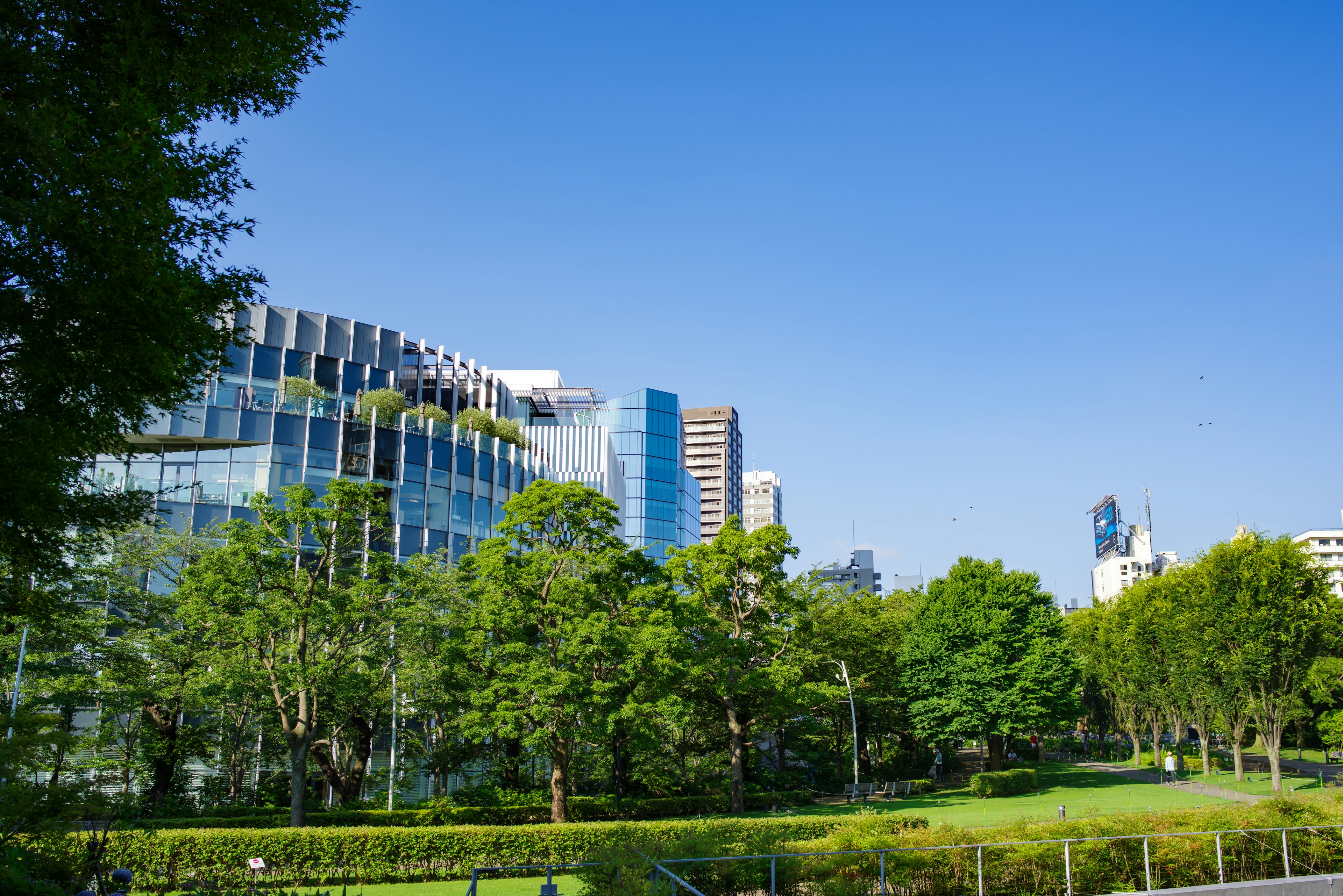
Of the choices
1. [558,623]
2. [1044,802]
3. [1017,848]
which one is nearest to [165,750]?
[558,623]

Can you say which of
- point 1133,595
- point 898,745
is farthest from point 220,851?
point 1133,595

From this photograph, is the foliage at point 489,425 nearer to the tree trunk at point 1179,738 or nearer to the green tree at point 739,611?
the green tree at point 739,611

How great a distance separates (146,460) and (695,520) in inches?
2891

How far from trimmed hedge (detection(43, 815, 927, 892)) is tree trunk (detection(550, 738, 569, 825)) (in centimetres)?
489

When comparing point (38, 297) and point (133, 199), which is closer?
point (133, 199)

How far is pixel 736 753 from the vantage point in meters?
37.2

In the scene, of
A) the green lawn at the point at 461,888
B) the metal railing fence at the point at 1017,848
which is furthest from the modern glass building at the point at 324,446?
the metal railing fence at the point at 1017,848

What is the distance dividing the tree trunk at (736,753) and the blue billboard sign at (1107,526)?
139 metres

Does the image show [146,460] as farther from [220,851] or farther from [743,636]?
[743,636]

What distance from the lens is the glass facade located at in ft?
312

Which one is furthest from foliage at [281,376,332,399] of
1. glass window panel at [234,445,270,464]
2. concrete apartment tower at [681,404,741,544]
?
concrete apartment tower at [681,404,741,544]

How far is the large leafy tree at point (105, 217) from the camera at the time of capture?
9.52 metres

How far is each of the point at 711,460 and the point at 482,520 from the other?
367ft

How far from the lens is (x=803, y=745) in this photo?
162 feet
